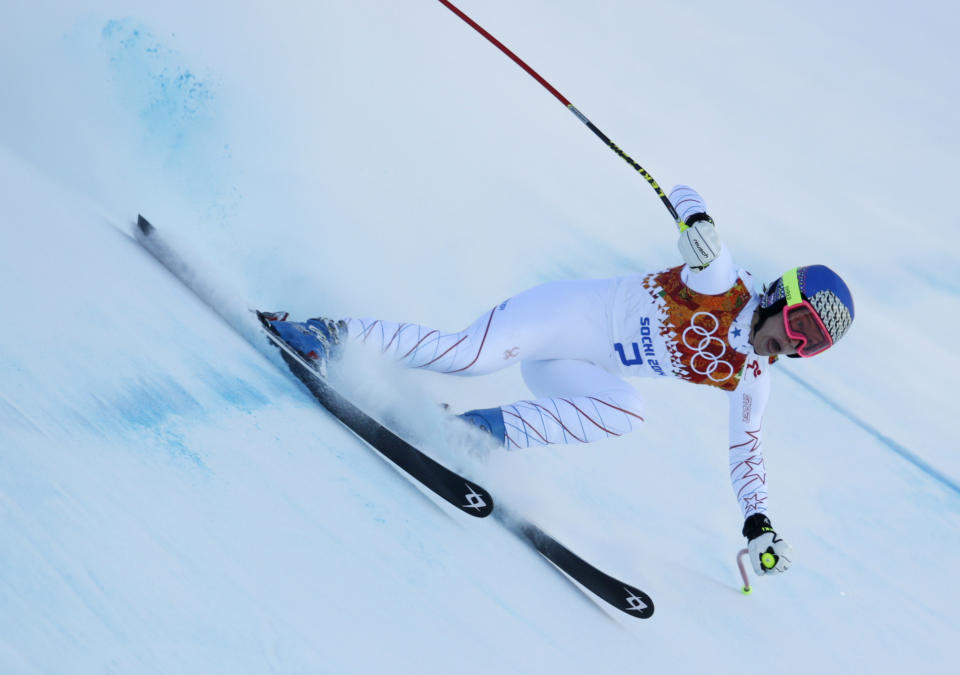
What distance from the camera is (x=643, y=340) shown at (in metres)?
2.21

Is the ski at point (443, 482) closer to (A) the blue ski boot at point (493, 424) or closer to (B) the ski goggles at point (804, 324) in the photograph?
(A) the blue ski boot at point (493, 424)

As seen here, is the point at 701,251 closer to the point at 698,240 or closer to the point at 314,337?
the point at 698,240

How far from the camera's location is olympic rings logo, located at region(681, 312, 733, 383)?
212 centimetres

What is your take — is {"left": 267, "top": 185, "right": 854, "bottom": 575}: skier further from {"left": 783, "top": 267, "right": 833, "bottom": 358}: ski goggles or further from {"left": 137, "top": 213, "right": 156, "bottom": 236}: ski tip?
{"left": 137, "top": 213, "right": 156, "bottom": 236}: ski tip

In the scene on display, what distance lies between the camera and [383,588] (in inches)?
60.4

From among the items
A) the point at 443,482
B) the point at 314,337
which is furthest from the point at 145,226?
the point at 443,482

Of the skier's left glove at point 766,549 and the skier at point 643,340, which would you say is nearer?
the skier at point 643,340

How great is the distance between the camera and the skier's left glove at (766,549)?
7.07ft

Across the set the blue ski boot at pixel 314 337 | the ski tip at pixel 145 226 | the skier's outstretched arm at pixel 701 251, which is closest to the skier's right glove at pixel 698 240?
the skier's outstretched arm at pixel 701 251

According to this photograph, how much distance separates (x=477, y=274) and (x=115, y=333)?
200cm

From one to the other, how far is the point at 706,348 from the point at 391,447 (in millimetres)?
860

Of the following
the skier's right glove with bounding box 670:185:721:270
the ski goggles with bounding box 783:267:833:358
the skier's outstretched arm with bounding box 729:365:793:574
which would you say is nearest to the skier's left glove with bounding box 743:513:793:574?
the skier's outstretched arm with bounding box 729:365:793:574

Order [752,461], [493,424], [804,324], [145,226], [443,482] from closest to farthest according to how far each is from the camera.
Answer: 1. [443,482]
2. [804,324]
3. [493,424]
4. [752,461]
5. [145,226]

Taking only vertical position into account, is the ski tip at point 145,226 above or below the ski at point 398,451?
above
